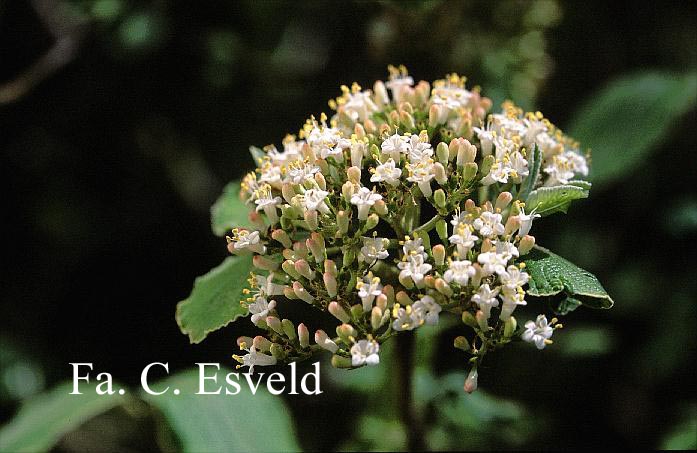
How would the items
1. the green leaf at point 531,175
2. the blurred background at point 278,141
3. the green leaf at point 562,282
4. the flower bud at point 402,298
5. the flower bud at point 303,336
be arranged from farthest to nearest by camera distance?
the blurred background at point 278,141 → the green leaf at point 531,175 → the flower bud at point 303,336 → the flower bud at point 402,298 → the green leaf at point 562,282

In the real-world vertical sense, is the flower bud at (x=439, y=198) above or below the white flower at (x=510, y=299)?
above

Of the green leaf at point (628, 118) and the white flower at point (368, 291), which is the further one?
the green leaf at point (628, 118)

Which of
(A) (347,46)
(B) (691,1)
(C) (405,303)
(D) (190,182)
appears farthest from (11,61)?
(B) (691,1)

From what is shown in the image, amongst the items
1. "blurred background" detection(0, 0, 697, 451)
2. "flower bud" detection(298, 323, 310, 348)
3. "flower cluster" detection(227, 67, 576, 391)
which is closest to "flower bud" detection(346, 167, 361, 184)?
"flower cluster" detection(227, 67, 576, 391)

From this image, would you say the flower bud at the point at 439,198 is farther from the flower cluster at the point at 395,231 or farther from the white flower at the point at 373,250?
the white flower at the point at 373,250

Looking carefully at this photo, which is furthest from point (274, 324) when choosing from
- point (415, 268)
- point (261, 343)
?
point (415, 268)

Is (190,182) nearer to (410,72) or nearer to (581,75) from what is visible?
(410,72)

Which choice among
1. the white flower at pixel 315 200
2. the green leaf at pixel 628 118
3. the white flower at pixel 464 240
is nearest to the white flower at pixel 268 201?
the white flower at pixel 315 200
